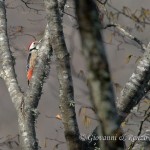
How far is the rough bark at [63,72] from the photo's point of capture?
2.42 ft

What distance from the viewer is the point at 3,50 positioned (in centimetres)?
116

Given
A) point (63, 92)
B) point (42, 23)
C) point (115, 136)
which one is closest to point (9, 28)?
point (42, 23)

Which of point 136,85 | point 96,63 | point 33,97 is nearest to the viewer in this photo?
point 96,63

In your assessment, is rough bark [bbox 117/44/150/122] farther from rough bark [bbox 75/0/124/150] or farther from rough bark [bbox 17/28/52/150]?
rough bark [bbox 75/0/124/150]

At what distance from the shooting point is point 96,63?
11.2 inches

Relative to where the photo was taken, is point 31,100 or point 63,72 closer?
point 63,72

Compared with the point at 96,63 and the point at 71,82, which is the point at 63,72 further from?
the point at 96,63

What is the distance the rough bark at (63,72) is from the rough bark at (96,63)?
1.50 ft

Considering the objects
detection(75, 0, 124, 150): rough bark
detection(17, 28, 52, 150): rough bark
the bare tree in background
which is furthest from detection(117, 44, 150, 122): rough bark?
detection(75, 0, 124, 150): rough bark

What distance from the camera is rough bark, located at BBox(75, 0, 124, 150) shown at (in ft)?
0.93

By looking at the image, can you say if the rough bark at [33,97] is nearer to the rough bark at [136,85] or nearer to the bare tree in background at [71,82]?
the bare tree in background at [71,82]

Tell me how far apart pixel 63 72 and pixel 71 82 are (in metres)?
0.03

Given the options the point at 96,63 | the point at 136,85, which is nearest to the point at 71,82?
the point at 136,85

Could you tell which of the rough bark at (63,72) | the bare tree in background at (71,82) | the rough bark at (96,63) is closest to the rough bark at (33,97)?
the bare tree in background at (71,82)
